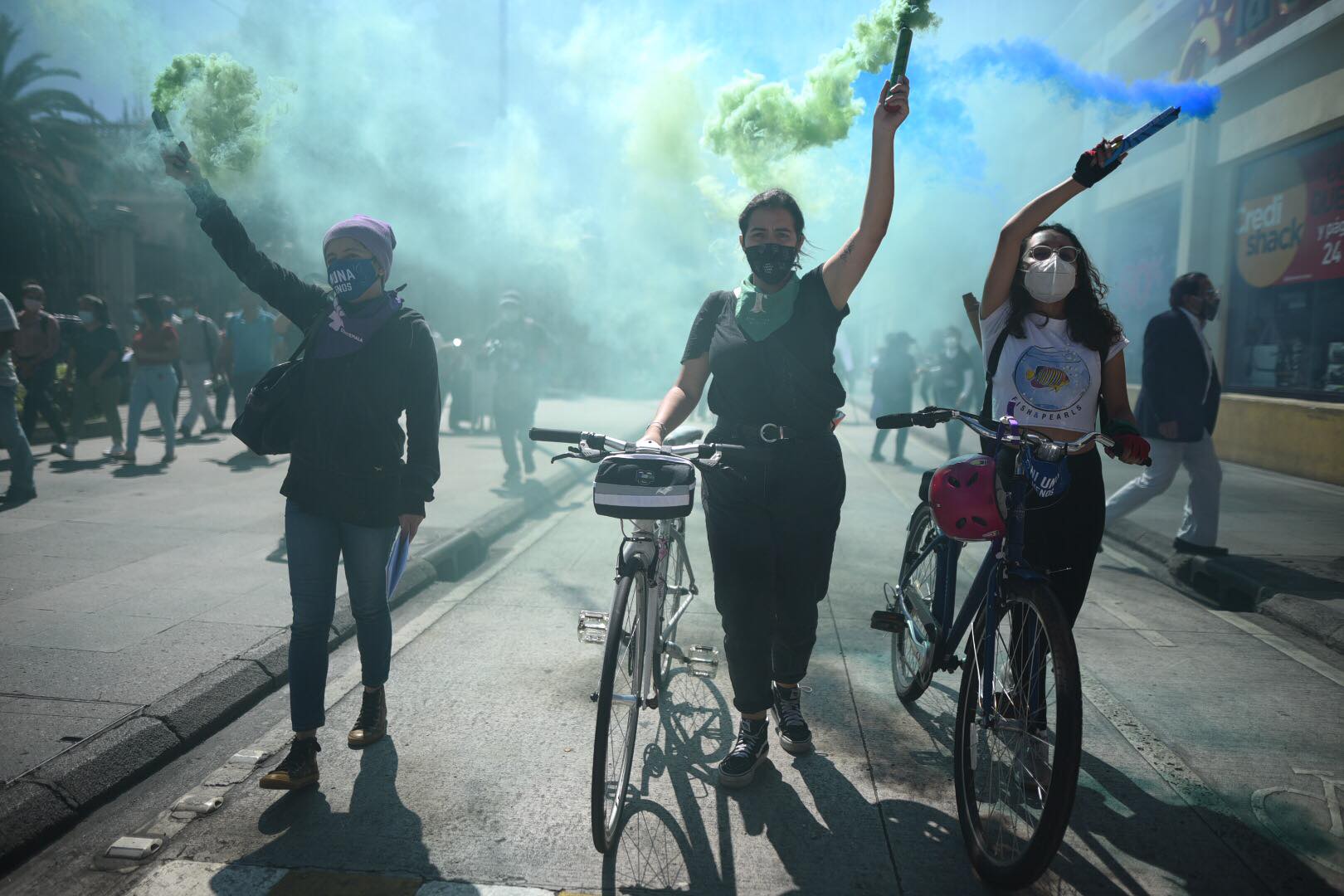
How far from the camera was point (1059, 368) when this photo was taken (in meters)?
3.09

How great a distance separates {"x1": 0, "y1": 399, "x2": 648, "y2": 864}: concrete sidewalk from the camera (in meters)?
3.37

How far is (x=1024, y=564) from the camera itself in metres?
2.83

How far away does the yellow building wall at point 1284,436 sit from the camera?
1041 centimetres

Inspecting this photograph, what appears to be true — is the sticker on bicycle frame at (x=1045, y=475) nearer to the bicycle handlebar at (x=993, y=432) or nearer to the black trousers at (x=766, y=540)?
the bicycle handlebar at (x=993, y=432)

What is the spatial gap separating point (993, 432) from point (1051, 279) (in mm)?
532

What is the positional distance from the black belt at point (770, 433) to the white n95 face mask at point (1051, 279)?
81cm

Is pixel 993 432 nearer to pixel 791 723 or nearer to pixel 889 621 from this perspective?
pixel 889 621

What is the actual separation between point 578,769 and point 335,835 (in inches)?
33.3

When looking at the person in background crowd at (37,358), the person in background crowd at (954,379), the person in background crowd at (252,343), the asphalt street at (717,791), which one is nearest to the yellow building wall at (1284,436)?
the person in background crowd at (954,379)

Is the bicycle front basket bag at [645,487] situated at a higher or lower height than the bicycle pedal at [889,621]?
higher

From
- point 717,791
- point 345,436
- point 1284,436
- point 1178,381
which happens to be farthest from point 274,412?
point 1284,436

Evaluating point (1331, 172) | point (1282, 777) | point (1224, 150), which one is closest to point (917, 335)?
A: point (1224, 150)

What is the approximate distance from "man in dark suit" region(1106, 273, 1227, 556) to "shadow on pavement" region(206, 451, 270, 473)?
8424mm

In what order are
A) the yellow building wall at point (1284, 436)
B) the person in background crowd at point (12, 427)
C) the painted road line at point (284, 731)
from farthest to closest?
1. the yellow building wall at point (1284, 436)
2. the person in background crowd at point (12, 427)
3. the painted road line at point (284, 731)
